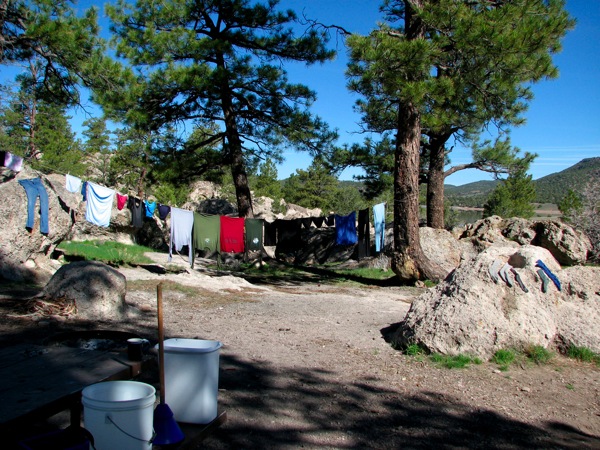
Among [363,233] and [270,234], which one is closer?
[363,233]

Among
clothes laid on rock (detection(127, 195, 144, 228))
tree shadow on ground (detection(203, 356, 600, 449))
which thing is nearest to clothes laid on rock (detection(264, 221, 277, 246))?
clothes laid on rock (detection(127, 195, 144, 228))

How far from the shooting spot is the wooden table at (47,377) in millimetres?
2199

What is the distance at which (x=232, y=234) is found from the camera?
13.8m

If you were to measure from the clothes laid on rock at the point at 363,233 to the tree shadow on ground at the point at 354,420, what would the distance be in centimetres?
1002

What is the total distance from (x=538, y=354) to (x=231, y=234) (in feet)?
31.4

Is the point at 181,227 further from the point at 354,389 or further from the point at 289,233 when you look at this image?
the point at 354,389

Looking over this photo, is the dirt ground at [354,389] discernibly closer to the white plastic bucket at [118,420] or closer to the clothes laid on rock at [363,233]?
the white plastic bucket at [118,420]

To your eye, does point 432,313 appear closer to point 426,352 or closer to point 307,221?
point 426,352

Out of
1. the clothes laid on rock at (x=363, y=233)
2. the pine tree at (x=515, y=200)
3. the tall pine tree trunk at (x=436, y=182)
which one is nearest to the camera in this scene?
the clothes laid on rock at (x=363, y=233)

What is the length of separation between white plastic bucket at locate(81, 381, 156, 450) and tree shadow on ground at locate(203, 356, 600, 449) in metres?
0.90

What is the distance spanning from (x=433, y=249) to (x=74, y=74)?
10.0 metres

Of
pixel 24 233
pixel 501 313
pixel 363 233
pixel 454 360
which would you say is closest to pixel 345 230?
pixel 363 233

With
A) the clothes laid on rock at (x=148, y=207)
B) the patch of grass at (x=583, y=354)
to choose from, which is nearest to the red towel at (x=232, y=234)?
the clothes laid on rock at (x=148, y=207)

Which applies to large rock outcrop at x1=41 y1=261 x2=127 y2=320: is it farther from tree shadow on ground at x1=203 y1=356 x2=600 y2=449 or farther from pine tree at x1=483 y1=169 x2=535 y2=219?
pine tree at x1=483 y1=169 x2=535 y2=219
